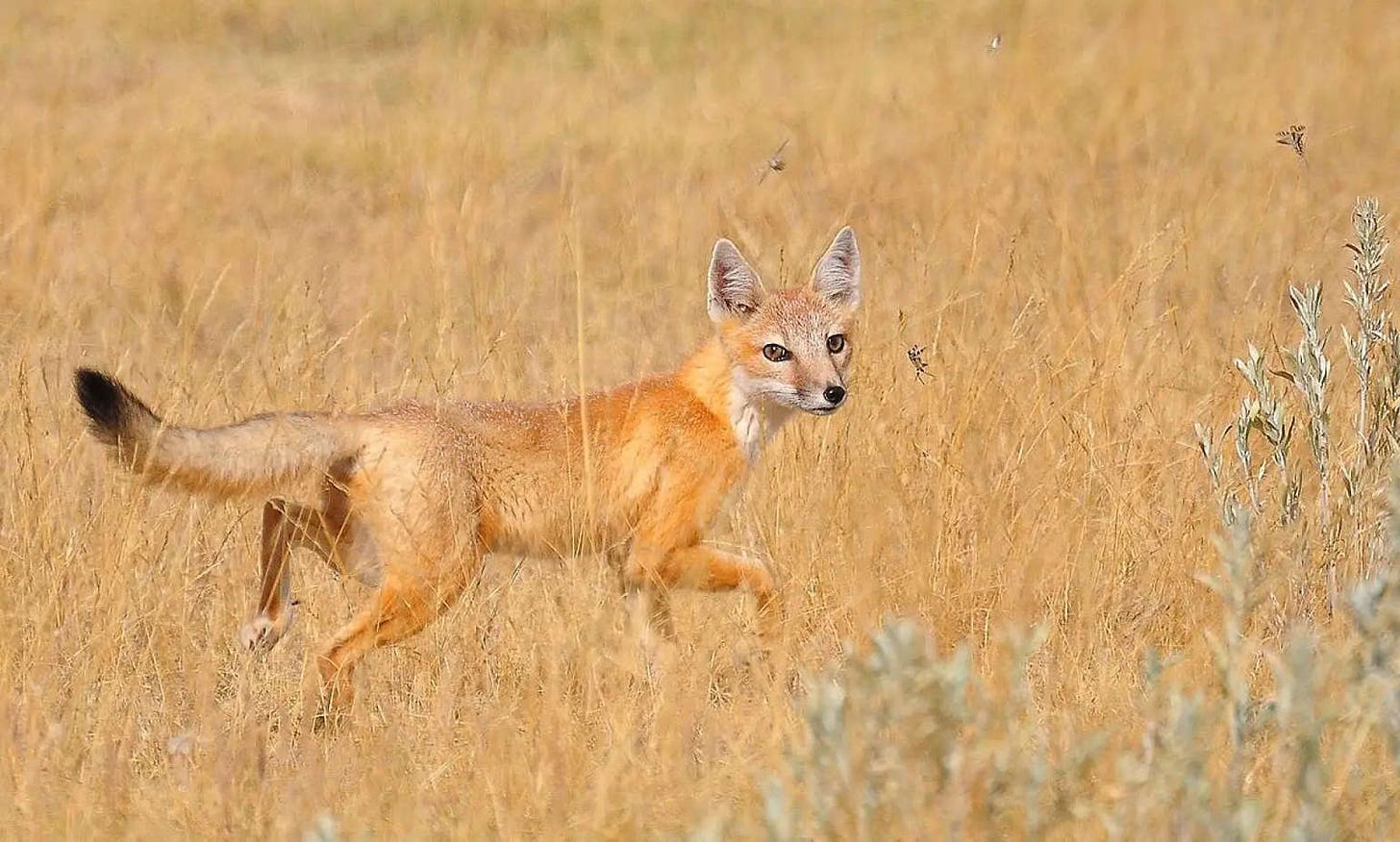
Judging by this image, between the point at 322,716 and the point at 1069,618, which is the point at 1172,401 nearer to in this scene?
the point at 1069,618

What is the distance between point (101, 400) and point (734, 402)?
6.58 ft

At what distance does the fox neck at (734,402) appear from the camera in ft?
18.5

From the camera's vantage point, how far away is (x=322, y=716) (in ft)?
14.8

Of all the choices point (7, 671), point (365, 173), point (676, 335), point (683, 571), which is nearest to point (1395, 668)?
point (683, 571)

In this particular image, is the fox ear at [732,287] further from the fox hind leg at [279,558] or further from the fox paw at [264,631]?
the fox paw at [264,631]

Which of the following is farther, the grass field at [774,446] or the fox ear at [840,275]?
the fox ear at [840,275]

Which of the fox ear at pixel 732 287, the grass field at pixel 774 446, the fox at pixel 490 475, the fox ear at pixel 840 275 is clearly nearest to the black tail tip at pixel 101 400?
the fox at pixel 490 475

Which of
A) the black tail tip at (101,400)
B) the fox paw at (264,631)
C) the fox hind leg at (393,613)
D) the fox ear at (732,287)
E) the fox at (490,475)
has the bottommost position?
the fox paw at (264,631)

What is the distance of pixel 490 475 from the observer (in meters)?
5.08

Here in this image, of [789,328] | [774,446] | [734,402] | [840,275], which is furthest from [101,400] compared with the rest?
[840,275]

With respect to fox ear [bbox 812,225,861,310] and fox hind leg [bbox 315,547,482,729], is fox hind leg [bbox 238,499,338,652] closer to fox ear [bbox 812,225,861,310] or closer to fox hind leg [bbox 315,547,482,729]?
fox hind leg [bbox 315,547,482,729]

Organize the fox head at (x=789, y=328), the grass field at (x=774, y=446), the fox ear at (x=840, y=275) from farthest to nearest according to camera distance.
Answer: the fox ear at (x=840, y=275)
the fox head at (x=789, y=328)
the grass field at (x=774, y=446)

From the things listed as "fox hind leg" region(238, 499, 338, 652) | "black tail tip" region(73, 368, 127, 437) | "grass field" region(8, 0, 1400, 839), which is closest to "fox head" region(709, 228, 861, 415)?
"grass field" region(8, 0, 1400, 839)

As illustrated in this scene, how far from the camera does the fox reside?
468cm
